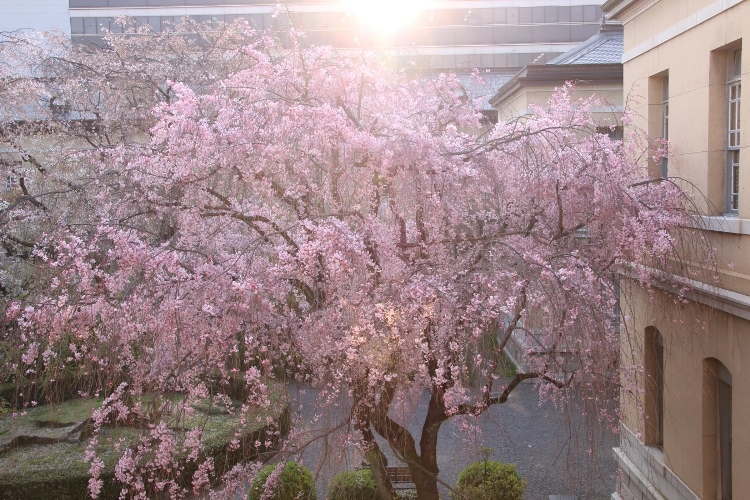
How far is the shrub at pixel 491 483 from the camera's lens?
9641 mm

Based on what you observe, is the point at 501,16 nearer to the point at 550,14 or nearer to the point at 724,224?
the point at 550,14

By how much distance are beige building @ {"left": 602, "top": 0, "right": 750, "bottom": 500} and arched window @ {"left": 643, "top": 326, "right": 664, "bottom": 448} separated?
0.02 m

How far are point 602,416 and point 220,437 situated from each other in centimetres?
838

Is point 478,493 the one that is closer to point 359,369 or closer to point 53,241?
point 359,369

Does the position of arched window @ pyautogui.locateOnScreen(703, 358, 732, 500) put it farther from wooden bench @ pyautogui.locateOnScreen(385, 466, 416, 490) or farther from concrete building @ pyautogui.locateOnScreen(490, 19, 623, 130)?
concrete building @ pyautogui.locateOnScreen(490, 19, 623, 130)

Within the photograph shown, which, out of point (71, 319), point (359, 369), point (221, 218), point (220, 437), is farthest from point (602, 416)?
point (220, 437)

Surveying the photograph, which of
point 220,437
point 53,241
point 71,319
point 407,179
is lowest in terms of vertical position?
point 220,437

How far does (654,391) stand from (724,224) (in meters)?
2.68

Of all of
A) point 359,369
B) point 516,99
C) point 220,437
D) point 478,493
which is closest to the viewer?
point 359,369

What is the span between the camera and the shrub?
964 cm

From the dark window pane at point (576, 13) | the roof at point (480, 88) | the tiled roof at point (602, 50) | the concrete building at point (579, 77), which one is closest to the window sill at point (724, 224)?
the roof at point (480, 88)

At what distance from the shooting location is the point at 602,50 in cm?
1859

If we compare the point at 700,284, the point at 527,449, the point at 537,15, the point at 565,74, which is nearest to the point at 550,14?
the point at 537,15

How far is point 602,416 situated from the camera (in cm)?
710
